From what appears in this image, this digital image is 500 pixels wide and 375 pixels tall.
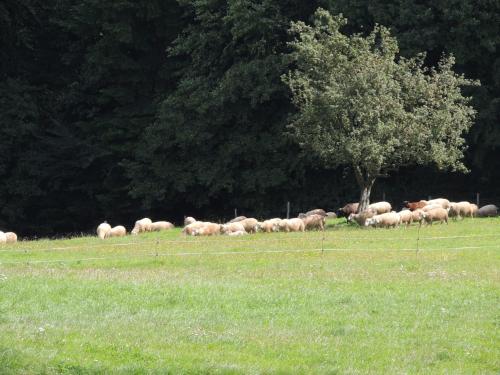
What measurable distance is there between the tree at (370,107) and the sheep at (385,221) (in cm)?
245

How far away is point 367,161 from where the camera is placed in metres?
39.2

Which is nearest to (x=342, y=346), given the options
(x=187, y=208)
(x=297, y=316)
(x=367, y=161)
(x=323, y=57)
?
(x=297, y=316)

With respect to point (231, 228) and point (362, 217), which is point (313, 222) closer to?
point (362, 217)

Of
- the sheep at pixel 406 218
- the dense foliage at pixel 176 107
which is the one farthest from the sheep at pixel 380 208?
the dense foliage at pixel 176 107

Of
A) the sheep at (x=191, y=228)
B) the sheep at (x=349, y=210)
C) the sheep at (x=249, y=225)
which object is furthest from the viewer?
the sheep at (x=349, y=210)

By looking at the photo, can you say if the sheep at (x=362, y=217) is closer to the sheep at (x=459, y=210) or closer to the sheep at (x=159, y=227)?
the sheep at (x=459, y=210)

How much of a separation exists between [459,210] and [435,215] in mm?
3055

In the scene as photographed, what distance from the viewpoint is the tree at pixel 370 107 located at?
128 ft

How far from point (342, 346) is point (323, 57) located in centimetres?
2738

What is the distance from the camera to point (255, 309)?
18.1 meters

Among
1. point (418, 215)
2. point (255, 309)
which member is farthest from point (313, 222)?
point (255, 309)

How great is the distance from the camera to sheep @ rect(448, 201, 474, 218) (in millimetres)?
40219

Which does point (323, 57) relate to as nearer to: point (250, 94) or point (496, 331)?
point (250, 94)

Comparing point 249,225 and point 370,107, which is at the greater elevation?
point 370,107
